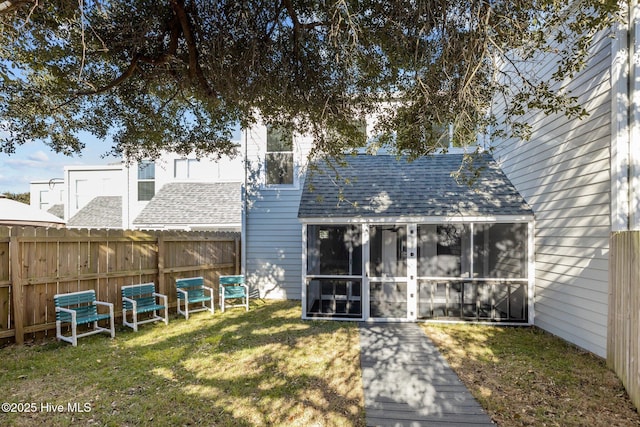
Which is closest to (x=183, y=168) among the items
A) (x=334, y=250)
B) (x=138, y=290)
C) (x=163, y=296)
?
(x=138, y=290)

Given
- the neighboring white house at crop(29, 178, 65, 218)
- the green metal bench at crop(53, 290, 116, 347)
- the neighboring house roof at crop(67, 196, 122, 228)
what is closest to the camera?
the green metal bench at crop(53, 290, 116, 347)

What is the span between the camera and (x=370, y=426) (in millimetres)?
3441

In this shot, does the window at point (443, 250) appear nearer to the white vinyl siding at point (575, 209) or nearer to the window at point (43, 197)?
the white vinyl siding at point (575, 209)

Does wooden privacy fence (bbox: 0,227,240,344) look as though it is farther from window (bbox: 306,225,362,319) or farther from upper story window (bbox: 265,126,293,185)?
window (bbox: 306,225,362,319)

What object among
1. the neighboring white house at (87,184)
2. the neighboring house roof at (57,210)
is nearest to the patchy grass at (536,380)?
the neighboring white house at (87,184)

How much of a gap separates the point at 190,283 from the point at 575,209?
8448mm

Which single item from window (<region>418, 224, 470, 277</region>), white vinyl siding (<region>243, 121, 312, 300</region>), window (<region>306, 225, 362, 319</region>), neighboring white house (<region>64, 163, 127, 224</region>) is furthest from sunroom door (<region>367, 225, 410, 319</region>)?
neighboring white house (<region>64, 163, 127, 224</region>)

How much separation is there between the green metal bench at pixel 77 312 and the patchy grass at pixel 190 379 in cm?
18

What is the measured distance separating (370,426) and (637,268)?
12.2 ft

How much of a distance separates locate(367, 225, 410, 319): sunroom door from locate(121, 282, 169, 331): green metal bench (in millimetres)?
4705

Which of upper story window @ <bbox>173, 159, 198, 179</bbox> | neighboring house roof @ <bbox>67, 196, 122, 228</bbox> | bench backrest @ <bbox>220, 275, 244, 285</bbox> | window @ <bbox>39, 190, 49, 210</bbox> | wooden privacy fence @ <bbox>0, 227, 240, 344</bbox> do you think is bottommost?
bench backrest @ <bbox>220, 275, 244, 285</bbox>

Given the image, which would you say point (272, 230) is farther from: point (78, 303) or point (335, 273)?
point (78, 303)

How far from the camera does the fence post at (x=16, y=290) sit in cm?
557

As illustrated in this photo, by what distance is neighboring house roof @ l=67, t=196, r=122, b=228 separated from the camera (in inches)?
680
